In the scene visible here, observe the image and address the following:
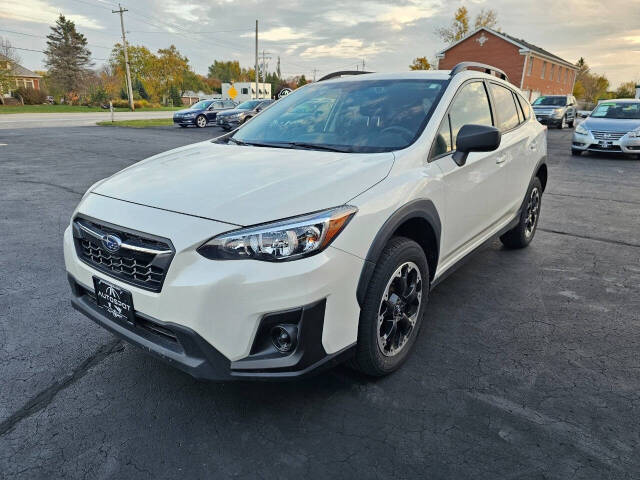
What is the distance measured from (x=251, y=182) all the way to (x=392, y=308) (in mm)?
1046

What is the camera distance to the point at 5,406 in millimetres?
2381

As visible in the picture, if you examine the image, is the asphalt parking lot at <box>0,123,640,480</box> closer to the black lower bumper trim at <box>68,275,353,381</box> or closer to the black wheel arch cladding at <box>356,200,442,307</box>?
the black lower bumper trim at <box>68,275,353,381</box>

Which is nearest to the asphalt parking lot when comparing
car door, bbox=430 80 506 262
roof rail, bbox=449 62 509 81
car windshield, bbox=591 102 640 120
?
car door, bbox=430 80 506 262

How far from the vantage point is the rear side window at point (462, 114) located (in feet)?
9.59

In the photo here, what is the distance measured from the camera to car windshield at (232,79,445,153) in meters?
2.89

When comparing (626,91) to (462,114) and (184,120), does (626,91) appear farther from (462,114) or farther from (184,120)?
(462,114)

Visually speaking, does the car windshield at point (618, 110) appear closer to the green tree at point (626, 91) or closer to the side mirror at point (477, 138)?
the side mirror at point (477, 138)

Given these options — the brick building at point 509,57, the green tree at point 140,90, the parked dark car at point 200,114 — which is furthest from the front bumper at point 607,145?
the green tree at point 140,90

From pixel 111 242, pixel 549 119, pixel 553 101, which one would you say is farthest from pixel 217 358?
pixel 553 101

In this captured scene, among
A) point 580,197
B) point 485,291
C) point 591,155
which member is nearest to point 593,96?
point 591,155

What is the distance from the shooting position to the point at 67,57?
65.8m

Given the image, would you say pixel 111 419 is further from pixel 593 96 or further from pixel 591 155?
pixel 593 96

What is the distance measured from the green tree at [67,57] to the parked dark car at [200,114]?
168 feet

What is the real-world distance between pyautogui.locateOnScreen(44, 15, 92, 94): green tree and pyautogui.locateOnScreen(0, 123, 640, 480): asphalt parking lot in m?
73.4
